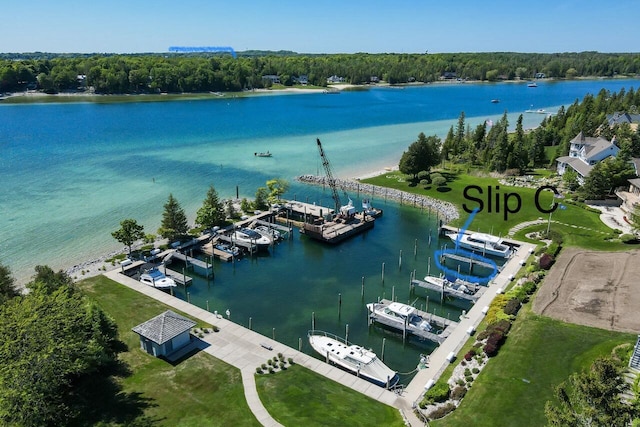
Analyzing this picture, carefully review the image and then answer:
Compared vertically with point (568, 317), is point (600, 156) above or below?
above

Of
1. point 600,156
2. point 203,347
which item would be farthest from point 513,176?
point 203,347

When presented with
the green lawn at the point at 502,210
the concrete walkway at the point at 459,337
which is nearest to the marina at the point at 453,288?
the concrete walkway at the point at 459,337

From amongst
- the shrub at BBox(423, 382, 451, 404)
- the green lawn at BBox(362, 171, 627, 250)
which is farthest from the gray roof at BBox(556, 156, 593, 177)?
the shrub at BBox(423, 382, 451, 404)

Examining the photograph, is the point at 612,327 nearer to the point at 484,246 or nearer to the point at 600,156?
the point at 484,246

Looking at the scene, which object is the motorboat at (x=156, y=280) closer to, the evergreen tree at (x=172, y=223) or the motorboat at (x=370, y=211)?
the evergreen tree at (x=172, y=223)

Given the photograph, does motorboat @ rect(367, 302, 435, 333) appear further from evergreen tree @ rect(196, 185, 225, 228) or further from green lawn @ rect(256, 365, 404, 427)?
evergreen tree @ rect(196, 185, 225, 228)

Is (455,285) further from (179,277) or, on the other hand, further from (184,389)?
(179,277)

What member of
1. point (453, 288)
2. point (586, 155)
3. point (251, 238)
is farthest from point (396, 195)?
point (586, 155)
